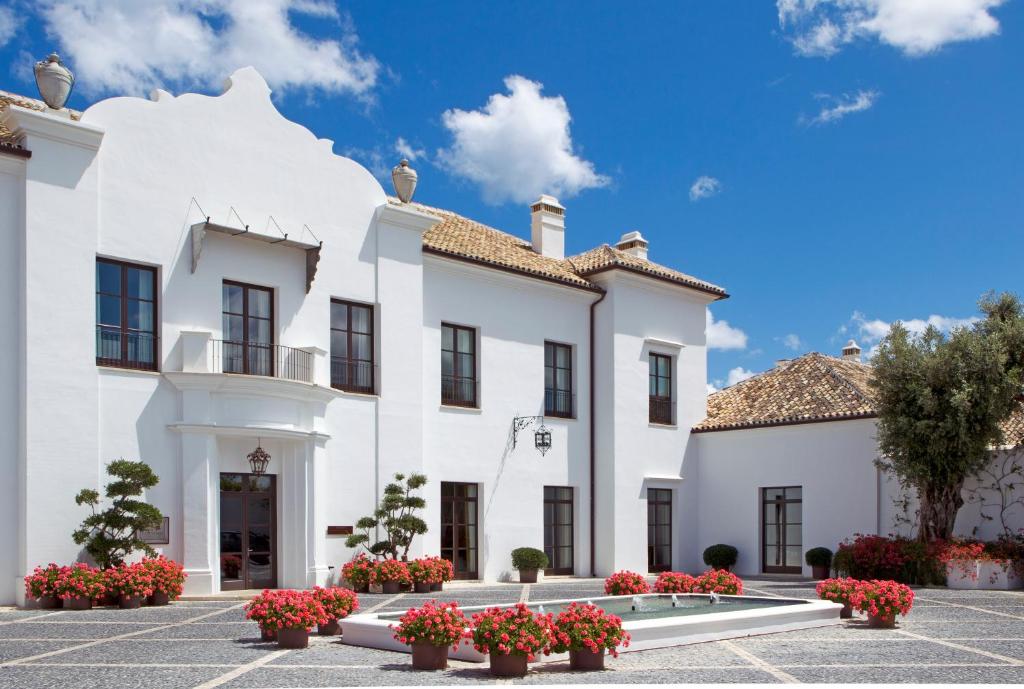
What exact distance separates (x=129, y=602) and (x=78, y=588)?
0.79m

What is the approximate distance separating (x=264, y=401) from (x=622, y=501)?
33.3 feet

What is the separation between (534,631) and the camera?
35.0ft

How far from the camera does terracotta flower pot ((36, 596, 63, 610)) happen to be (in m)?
16.5

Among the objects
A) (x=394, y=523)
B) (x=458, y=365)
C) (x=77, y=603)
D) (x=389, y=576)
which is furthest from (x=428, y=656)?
(x=458, y=365)

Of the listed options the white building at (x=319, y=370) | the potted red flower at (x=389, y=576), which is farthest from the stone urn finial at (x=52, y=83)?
the potted red flower at (x=389, y=576)

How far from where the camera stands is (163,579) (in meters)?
17.1

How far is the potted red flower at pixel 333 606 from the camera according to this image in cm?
1316

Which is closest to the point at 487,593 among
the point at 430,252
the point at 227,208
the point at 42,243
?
the point at 430,252

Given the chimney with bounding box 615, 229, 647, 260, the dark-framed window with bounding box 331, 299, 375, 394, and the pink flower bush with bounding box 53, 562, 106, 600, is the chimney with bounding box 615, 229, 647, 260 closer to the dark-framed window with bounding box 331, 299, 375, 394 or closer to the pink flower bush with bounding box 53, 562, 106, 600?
the dark-framed window with bounding box 331, 299, 375, 394

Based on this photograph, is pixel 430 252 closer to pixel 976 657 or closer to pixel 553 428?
pixel 553 428

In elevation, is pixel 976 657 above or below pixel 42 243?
below

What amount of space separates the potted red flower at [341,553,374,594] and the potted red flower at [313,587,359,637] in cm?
652

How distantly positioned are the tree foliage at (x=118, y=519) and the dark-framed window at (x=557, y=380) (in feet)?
34.5

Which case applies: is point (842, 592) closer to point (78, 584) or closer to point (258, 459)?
point (258, 459)
